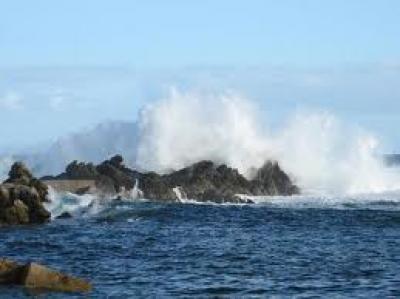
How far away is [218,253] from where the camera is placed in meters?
36.8

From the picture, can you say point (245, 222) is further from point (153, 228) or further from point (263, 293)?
point (263, 293)

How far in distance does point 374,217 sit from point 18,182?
19.3 metres

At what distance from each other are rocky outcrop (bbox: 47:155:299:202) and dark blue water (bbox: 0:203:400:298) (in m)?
18.8

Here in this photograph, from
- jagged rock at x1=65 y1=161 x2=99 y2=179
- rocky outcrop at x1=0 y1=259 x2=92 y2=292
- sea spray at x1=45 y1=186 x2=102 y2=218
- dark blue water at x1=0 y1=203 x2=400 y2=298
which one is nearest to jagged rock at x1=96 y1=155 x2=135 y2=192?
jagged rock at x1=65 y1=161 x2=99 y2=179

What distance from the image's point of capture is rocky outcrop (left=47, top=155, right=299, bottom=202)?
256 feet

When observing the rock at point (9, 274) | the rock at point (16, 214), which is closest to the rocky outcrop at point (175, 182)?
the rock at point (16, 214)

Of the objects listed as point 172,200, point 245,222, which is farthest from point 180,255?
point 172,200

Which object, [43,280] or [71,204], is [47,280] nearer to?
[43,280]

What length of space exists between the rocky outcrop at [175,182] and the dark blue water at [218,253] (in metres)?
18.8

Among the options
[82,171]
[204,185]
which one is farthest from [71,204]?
[82,171]

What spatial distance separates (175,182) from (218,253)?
44801 mm

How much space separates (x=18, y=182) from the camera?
178 ft

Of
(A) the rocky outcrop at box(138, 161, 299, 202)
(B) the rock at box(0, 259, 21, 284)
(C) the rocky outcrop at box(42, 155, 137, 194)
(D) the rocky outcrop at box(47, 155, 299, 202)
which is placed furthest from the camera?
(C) the rocky outcrop at box(42, 155, 137, 194)

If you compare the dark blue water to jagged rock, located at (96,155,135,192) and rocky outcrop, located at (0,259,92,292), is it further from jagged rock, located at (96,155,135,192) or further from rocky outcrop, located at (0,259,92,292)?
jagged rock, located at (96,155,135,192)
